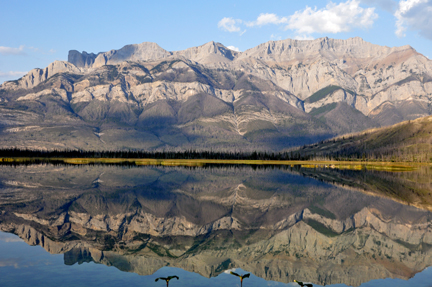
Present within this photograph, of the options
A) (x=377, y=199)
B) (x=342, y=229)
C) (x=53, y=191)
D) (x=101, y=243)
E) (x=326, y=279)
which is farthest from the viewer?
(x=53, y=191)

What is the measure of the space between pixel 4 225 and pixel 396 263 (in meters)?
39.2

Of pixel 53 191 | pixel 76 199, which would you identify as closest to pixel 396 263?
pixel 76 199

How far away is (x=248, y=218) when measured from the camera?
5184 cm

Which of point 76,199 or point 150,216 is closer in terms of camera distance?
point 150,216

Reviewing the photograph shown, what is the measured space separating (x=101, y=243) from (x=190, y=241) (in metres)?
8.29

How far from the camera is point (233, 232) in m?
42.9

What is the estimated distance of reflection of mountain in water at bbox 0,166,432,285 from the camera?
103 feet

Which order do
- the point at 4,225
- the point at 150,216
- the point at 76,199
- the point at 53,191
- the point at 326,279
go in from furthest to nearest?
the point at 53,191 < the point at 76,199 < the point at 150,216 < the point at 4,225 < the point at 326,279

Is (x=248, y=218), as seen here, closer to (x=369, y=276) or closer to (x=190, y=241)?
(x=190, y=241)

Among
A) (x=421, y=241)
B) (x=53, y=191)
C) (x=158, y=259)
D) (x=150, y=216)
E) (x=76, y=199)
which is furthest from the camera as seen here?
(x=53, y=191)

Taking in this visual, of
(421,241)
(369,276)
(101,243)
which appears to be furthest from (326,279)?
(101,243)

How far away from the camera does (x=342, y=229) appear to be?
46219 mm

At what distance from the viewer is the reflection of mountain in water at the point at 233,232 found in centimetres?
3136

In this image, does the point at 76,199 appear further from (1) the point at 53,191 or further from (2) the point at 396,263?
(2) the point at 396,263
